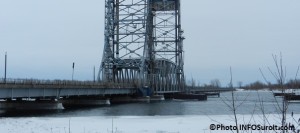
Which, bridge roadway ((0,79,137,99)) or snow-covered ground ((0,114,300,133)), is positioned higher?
bridge roadway ((0,79,137,99))

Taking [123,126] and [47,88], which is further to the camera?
[47,88]

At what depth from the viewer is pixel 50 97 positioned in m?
69.0

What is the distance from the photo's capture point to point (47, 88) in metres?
63.1

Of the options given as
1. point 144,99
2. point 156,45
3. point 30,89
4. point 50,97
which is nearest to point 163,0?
point 156,45

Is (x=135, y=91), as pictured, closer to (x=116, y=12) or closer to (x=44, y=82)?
(x=116, y=12)

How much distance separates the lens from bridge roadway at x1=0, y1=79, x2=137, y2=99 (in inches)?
2106

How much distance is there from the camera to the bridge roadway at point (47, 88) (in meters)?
53.5

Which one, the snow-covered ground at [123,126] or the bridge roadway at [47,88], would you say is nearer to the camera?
the snow-covered ground at [123,126]

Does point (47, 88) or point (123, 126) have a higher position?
point (47, 88)

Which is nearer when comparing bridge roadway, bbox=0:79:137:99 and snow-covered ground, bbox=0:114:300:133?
snow-covered ground, bbox=0:114:300:133

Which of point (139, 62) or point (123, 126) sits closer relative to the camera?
point (123, 126)

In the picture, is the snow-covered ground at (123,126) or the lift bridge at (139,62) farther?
the lift bridge at (139,62)

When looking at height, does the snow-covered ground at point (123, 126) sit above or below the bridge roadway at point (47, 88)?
below

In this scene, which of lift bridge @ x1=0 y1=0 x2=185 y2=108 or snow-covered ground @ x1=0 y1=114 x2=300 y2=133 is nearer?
snow-covered ground @ x1=0 y1=114 x2=300 y2=133
